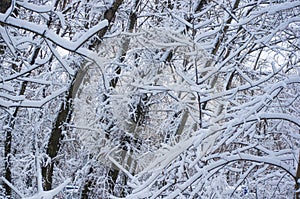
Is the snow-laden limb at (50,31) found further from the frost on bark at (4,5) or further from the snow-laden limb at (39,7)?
the frost on bark at (4,5)

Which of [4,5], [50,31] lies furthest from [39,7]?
[4,5]

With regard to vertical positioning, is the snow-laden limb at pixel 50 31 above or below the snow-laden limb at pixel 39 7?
below

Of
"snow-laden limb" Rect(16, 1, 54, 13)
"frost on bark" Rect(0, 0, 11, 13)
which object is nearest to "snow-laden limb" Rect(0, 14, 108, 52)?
"snow-laden limb" Rect(16, 1, 54, 13)

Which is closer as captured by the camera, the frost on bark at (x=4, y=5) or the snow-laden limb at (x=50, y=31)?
the snow-laden limb at (x=50, y=31)

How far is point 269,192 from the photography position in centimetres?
407

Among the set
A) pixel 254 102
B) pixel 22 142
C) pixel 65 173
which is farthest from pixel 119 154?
pixel 254 102

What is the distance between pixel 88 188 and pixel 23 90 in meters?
2.11

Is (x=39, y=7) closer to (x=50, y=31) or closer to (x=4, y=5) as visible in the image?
(x=50, y=31)

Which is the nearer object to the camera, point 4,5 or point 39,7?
point 39,7

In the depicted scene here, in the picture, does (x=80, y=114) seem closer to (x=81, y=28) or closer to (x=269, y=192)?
(x=81, y=28)

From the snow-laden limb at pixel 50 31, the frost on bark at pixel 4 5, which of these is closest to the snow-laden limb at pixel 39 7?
the snow-laden limb at pixel 50 31

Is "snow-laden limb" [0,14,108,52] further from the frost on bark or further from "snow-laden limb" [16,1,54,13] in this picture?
the frost on bark

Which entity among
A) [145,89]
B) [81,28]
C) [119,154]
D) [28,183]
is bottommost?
[28,183]

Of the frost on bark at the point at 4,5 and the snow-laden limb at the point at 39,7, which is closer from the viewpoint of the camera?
the snow-laden limb at the point at 39,7
